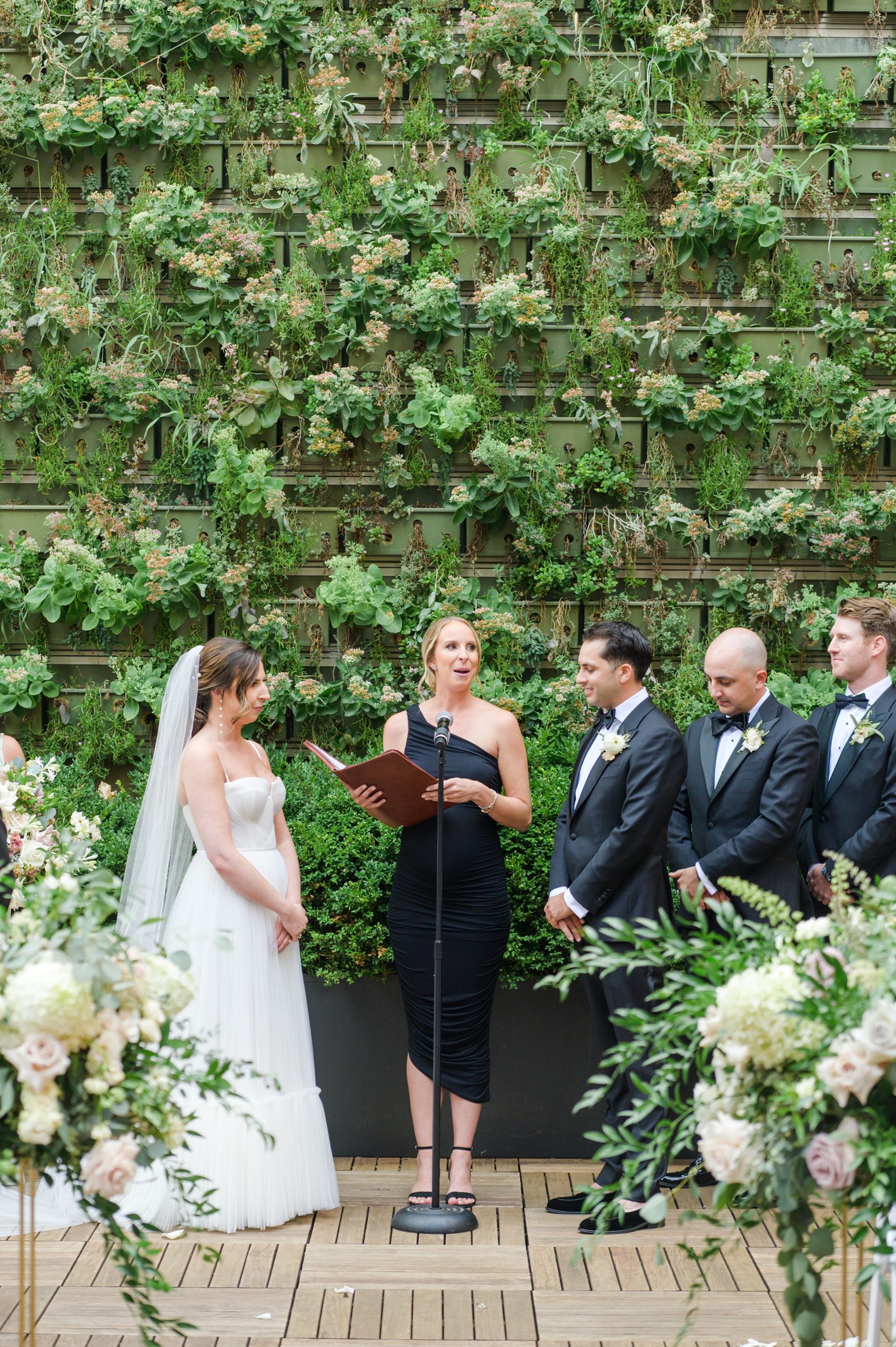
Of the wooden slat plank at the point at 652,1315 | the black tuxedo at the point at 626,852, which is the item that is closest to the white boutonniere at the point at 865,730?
the black tuxedo at the point at 626,852

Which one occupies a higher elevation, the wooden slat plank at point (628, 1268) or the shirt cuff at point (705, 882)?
the shirt cuff at point (705, 882)

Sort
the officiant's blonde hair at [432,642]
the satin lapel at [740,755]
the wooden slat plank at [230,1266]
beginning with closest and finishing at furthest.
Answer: the wooden slat plank at [230,1266]
the satin lapel at [740,755]
the officiant's blonde hair at [432,642]

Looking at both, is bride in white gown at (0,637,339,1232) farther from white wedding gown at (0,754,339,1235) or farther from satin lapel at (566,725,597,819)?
satin lapel at (566,725,597,819)

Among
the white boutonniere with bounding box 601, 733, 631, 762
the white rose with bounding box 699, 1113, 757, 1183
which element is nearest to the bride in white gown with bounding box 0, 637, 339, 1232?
the white boutonniere with bounding box 601, 733, 631, 762

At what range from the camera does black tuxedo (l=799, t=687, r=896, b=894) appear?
4152mm

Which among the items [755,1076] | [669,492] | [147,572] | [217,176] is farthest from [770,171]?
[755,1076]

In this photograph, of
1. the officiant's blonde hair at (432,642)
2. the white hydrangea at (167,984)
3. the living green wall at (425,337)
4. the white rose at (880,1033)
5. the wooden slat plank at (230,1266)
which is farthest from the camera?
the living green wall at (425,337)

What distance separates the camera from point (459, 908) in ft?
14.1

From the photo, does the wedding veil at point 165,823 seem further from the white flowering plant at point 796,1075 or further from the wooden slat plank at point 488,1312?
the white flowering plant at point 796,1075

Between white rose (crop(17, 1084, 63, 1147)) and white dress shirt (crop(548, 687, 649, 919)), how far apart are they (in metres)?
2.40

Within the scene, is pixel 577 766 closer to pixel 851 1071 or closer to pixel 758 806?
pixel 758 806

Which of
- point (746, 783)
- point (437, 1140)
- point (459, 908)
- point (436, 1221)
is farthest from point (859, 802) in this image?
point (436, 1221)

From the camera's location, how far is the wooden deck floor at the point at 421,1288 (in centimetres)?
339

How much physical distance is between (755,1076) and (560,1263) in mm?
2081
